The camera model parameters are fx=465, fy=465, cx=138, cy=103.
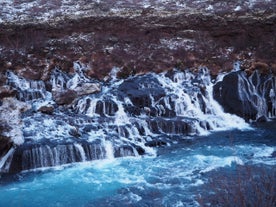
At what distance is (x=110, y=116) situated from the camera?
45.9 ft

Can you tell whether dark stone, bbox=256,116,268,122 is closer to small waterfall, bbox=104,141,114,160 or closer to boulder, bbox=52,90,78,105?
small waterfall, bbox=104,141,114,160

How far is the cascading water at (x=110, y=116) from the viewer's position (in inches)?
A: 477

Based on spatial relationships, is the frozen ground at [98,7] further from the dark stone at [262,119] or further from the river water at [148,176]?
the river water at [148,176]

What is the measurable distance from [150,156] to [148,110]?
243 cm

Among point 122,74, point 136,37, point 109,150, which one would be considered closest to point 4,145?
point 109,150

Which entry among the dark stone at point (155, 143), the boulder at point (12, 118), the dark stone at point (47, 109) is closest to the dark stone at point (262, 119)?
the dark stone at point (155, 143)

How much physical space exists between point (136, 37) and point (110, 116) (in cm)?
548

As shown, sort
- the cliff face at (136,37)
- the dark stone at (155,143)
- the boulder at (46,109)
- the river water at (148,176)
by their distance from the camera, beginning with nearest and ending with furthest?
the river water at (148,176) → the dark stone at (155,143) → the boulder at (46,109) → the cliff face at (136,37)

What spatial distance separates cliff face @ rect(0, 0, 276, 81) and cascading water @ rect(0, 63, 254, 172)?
72 centimetres

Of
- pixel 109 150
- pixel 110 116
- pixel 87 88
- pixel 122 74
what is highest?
pixel 122 74

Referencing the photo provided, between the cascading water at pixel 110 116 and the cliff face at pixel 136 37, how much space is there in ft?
2.36

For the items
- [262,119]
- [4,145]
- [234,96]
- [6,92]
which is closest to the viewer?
[4,145]

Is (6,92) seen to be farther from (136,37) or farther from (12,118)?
(136,37)

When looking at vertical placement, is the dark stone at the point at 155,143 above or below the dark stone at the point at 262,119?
below
